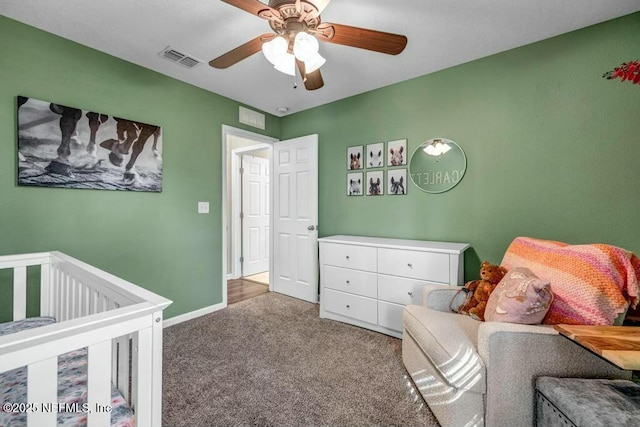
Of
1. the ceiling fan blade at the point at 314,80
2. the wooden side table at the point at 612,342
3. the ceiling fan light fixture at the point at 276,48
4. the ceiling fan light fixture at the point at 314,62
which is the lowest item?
the wooden side table at the point at 612,342

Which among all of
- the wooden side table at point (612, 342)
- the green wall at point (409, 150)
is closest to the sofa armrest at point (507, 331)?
the wooden side table at point (612, 342)

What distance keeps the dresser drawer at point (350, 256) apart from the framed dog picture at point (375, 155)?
0.97 metres

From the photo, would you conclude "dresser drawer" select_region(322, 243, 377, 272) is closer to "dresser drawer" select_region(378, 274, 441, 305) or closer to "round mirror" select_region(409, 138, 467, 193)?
"dresser drawer" select_region(378, 274, 441, 305)

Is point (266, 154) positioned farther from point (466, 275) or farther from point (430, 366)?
point (430, 366)

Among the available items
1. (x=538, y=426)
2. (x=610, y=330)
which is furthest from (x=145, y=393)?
(x=610, y=330)

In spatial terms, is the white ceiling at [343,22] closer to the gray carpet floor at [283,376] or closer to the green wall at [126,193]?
the green wall at [126,193]

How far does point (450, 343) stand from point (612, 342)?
1.96 feet

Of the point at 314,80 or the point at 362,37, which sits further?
the point at 314,80

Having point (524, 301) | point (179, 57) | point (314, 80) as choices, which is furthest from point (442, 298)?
point (179, 57)

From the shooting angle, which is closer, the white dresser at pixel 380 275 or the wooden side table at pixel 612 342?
the wooden side table at pixel 612 342

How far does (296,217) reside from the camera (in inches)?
135

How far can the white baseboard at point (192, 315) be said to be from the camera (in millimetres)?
2627

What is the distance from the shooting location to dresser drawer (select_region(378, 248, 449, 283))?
2131 mm

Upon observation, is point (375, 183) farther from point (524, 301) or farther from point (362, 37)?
point (524, 301)
